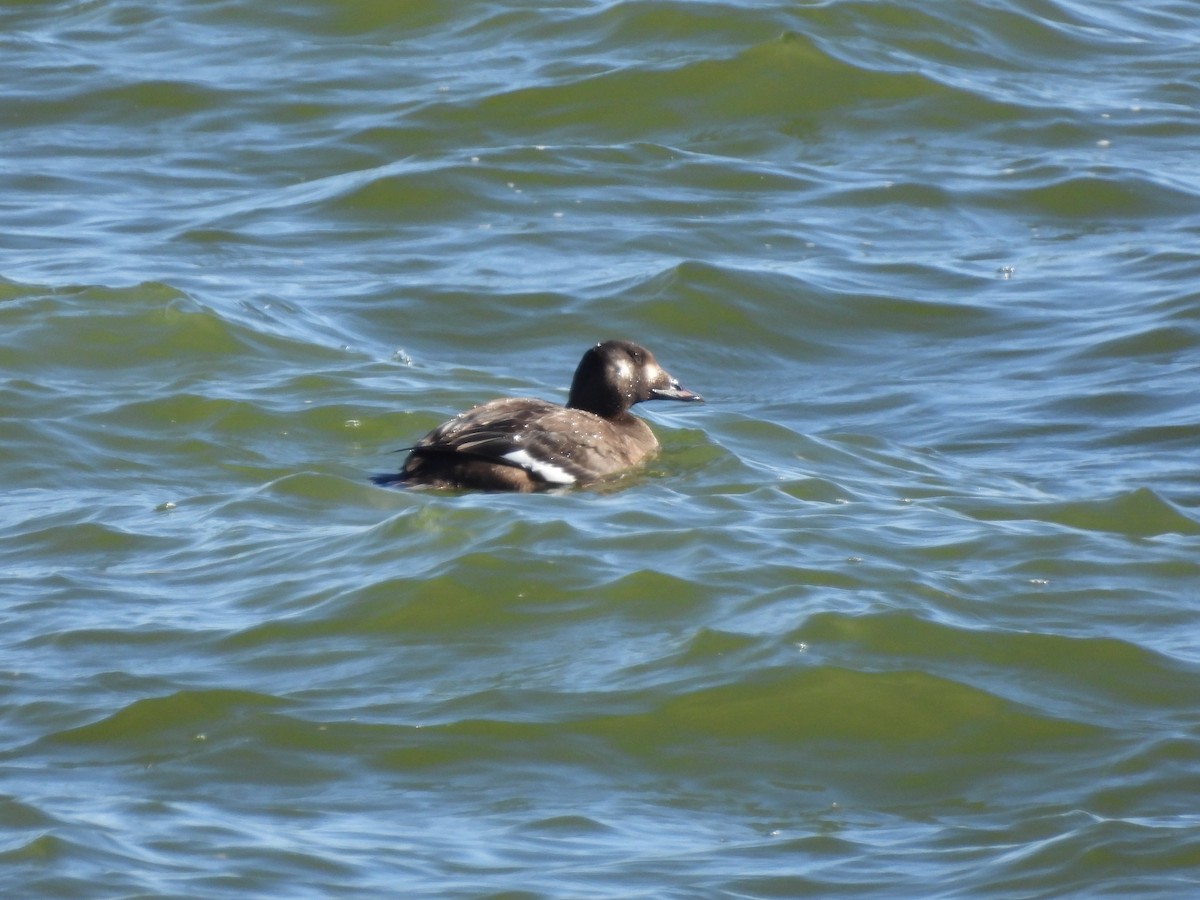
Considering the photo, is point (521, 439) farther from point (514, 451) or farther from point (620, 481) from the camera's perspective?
point (620, 481)

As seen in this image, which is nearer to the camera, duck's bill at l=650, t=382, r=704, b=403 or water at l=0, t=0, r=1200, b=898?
water at l=0, t=0, r=1200, b=898

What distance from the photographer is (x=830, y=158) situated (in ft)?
48.7

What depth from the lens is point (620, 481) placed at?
30.4 ft

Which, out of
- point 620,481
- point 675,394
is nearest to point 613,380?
point 675,394

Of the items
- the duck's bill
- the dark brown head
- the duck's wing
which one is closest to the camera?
the duck's wing

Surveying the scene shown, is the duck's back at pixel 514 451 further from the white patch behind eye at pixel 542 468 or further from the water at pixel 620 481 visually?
the water at pixel 620 481

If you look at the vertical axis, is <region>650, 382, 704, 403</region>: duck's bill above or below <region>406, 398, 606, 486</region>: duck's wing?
below

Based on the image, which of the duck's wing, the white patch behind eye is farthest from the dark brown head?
the white patch behind eye

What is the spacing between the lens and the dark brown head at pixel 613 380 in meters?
9.87

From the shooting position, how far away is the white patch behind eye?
8836mm

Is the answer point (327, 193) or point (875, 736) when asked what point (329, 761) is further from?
point (327, 193)

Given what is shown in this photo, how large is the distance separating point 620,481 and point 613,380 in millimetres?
778

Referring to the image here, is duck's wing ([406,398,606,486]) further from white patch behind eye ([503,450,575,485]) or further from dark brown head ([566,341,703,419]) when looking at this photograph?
dark brown head ([566,341,703,419])

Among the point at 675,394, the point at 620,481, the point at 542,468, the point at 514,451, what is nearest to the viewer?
the point at 514,451
